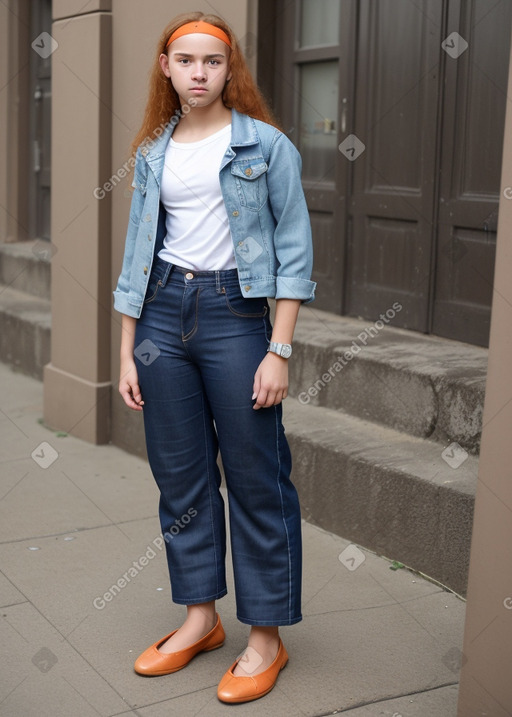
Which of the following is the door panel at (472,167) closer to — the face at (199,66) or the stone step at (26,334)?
the face at (199,66)

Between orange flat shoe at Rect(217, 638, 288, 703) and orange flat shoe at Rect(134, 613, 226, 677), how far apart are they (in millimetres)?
184

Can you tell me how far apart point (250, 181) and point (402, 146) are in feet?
7.74

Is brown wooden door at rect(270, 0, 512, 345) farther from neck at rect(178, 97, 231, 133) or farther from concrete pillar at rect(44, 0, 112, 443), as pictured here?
neck at rect(178, 97, 231, 133)

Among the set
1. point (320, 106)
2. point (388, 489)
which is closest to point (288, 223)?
point (388, 489)

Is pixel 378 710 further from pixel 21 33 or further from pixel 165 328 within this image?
pixel 21 33

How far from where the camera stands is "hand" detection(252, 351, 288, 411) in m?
2.89

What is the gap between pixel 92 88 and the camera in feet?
17.9

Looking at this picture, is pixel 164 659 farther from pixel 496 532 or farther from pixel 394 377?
pixel 394 377

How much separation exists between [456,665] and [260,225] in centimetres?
151

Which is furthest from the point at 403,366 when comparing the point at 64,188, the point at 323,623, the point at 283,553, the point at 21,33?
the point at 21,33

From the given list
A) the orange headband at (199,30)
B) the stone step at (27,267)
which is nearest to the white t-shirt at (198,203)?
the orange headband at (199,30)

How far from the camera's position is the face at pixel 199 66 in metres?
2.84

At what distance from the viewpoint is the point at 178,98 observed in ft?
10.0

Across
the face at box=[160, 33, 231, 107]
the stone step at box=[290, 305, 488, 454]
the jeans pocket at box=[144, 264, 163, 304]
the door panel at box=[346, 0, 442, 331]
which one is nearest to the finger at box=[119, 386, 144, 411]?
the jeans pocket at box=[144, 264, 163, 304]
